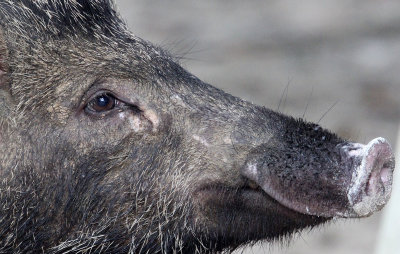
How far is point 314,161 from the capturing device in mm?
4480

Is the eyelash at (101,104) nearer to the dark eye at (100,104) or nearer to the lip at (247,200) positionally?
the dark eye at (100,104)

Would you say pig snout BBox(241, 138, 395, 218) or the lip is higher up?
pig snout BBox(241, 138, 395, 218)

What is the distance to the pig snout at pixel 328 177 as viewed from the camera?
4.36m

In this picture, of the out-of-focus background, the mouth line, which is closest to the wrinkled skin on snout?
the mouth line

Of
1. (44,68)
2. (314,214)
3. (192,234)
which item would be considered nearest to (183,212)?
(192,234)

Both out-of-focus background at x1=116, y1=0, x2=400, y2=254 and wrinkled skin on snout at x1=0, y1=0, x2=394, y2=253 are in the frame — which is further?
out-of-focus background at x1=116, y1=0, x2=400, y2=254

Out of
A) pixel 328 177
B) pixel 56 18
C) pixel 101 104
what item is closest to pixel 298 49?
pixel 56 18

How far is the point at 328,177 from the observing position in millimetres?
4426

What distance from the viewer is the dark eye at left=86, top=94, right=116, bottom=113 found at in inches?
185

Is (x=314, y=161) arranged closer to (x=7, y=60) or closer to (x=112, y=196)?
(x=112, y=196)

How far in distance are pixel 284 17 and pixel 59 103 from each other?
23.5ft

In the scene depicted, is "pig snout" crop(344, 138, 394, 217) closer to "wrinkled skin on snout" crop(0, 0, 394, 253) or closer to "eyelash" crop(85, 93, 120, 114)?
"wrinkled skin on snout" crop(0, 0, 394, 253)

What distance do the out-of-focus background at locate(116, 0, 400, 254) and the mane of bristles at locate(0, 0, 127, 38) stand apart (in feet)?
17.3

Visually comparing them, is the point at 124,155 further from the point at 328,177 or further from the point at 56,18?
the point at 328,177
